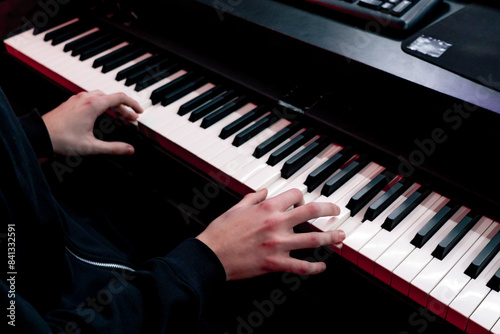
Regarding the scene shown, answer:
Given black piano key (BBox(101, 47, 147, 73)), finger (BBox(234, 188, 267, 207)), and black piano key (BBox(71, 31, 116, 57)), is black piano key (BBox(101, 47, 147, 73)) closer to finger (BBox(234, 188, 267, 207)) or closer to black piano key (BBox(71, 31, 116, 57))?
black piano key (BBox(71, 31, 116, 57))

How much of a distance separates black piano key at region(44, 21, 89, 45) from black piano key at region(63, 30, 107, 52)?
60mm

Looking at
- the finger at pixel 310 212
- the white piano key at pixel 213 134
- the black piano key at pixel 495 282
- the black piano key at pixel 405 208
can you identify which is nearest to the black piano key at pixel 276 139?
the white piano key at pixel 213 134

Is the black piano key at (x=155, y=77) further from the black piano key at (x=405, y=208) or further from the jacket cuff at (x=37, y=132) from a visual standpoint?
the black piano key at (x=405, y=208)

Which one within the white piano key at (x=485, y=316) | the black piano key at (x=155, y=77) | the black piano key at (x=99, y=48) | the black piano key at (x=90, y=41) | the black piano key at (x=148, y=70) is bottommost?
the white piano key at (x=485, y=316)

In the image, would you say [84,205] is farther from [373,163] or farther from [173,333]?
[373,163]

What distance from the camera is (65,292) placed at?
103cm

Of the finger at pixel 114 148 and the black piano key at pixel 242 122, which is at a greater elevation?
the black piano key at pixel 242 122

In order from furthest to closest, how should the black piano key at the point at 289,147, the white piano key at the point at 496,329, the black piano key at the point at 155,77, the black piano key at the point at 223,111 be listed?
the black piano key at the point at 155,77
the black piano key at the point at 223,111
the black piano key at the point at 289,147
the white piano key at the point at 496,329

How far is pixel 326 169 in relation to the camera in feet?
3.54

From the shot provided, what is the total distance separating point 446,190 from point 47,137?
99 cm

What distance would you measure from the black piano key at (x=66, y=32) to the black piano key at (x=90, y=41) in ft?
0.23

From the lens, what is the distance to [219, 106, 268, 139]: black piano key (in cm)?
121

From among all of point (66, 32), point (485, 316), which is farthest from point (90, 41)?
point (485, 316)

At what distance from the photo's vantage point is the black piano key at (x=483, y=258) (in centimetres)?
86
